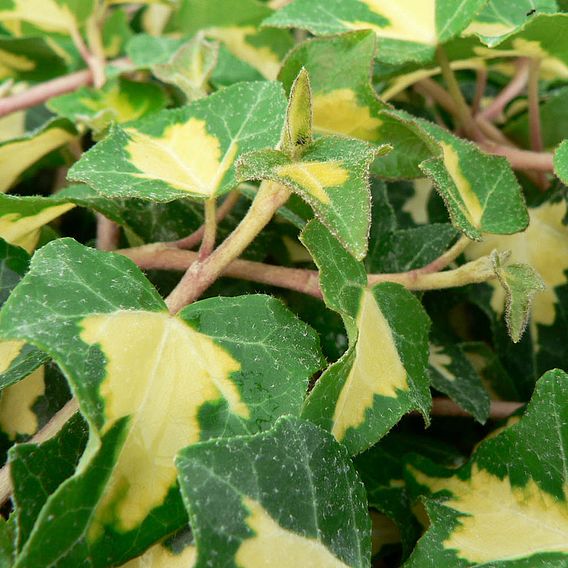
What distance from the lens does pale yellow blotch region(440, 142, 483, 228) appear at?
1.68 feet

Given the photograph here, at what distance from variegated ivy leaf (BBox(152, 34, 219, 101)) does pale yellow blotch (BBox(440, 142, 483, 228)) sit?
23cm

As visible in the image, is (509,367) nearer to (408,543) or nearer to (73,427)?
(408,543)

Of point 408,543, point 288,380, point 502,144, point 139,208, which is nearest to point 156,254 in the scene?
point 139,208

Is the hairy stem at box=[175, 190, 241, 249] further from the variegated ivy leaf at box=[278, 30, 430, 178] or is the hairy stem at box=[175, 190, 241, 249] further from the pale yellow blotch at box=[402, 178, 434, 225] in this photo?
the pale yellow blotch at box=[402, 178, 434, 225]

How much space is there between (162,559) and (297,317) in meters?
0.17

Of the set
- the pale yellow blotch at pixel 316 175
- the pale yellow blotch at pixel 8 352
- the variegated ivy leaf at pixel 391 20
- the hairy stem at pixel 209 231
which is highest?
the variegated ivy leaf at pixel 391 20

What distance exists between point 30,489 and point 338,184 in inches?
9.7

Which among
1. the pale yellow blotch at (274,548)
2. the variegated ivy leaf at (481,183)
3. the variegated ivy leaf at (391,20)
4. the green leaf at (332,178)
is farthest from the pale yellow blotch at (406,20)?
the pale yellow blotch at (274,548)

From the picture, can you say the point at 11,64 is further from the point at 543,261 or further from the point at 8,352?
the point at 543,261

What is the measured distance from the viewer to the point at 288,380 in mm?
421

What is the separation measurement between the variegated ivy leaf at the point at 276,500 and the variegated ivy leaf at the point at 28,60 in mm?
634

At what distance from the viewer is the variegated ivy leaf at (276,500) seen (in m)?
0.35

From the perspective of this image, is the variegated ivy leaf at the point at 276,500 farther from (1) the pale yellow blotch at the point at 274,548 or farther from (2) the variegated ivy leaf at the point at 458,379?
(2) the variegated ivy leaf at the point at 458,379

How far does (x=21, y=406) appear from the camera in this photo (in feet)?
1.68
